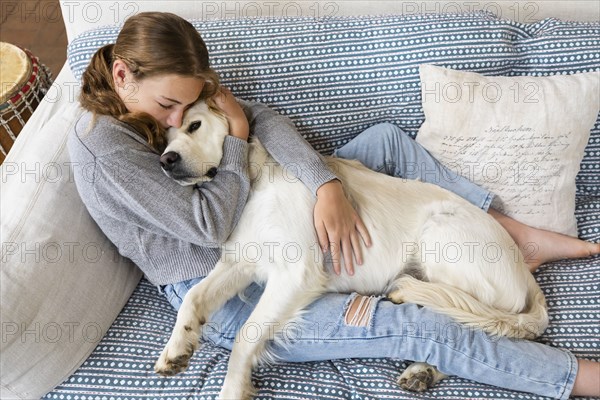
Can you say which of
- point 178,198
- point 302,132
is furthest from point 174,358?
point 302,132

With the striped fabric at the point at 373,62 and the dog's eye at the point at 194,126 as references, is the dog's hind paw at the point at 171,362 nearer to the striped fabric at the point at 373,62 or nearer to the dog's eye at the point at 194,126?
the striped fabric at the point at 373,62

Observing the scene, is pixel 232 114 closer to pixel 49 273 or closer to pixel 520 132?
pixel 49 273

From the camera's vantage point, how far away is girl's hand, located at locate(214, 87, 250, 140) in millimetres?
1802

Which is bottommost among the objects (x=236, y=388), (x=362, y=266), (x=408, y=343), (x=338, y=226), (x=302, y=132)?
(x=236, y=388)

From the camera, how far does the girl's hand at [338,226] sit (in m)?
1.79

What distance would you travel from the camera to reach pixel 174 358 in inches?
63.1

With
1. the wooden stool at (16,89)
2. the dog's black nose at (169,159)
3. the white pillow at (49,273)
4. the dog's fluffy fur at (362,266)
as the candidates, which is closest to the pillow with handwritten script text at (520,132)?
the dog's fluffy fur at (362,266)

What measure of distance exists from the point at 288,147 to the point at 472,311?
32.3 inches

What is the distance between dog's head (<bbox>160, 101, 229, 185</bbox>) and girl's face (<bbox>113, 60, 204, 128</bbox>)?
0.04 m

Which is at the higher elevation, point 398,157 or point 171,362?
point 398,157

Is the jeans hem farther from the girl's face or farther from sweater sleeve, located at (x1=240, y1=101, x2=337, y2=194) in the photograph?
the girl's face

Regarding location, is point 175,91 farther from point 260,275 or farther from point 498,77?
point 498,77

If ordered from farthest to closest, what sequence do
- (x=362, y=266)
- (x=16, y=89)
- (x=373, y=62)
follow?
(x=16, y=89), (x=373, y=62), (x=362, y=266)

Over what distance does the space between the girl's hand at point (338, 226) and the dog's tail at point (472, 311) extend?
0.68ft
